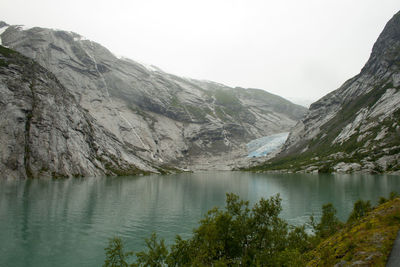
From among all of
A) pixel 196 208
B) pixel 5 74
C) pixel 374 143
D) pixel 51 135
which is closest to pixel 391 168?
pixel 374 143

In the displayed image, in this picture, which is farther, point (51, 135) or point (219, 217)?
point (51, 135)

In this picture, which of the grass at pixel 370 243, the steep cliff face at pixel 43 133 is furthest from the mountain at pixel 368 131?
the grass at pixel 370 243

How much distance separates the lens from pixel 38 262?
2452 centimetres

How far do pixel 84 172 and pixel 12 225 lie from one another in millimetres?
86995

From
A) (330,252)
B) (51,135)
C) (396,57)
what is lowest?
(330,252)

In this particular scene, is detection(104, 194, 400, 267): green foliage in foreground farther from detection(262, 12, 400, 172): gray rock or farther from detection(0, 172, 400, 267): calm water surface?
detection(262, 12, 400, 172): gray rock

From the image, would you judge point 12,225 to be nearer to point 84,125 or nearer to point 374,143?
point 84,125

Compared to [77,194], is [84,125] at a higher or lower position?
higher

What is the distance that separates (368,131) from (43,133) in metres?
170

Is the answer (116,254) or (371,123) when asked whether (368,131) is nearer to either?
(371,123)

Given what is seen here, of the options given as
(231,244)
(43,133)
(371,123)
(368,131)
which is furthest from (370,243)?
(371,123)

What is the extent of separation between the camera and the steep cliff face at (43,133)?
3965 inches

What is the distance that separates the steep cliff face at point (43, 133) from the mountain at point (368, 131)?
114 meters

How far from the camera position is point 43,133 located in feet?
368
